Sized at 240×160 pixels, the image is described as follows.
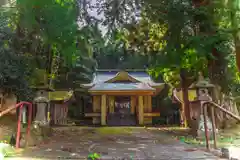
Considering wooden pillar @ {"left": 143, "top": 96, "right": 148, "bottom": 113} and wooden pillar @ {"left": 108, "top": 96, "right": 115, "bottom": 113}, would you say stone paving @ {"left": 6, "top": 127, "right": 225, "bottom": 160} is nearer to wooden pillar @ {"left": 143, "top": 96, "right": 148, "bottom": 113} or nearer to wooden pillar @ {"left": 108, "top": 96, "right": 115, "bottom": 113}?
wooden pillar @ {"left": 143, "top": 96, "right": 148, "bottom": 113}

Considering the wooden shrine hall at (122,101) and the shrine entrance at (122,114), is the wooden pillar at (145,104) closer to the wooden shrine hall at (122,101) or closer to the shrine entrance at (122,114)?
the wooden shrine hall at (122,101)

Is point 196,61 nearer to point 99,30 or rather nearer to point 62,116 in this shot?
point 99,30

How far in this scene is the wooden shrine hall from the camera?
15.0 metres

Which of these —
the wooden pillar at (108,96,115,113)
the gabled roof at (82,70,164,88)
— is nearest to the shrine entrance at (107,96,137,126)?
the wooden pillar at (108,96,115,113)

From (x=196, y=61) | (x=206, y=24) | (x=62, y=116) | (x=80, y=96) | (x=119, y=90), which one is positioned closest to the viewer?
(x=206, y=24)

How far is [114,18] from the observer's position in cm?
684

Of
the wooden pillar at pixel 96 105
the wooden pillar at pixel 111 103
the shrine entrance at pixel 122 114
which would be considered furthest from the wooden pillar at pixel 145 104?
the wooden pillar at pixel 96 105

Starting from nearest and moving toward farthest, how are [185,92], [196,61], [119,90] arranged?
1. [196,61]
2. [185,92]
3. [119,90]

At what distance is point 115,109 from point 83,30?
1063cm

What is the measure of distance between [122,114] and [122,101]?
1.13 meters

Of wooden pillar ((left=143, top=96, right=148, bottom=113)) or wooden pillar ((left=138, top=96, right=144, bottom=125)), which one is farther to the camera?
wooden pillar ((left=143, top=96, right=148, bottom=113))

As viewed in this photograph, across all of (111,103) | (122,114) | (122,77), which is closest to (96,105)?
(111,103)

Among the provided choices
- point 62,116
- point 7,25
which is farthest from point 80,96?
point 7,25

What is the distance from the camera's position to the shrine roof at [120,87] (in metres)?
14.9
